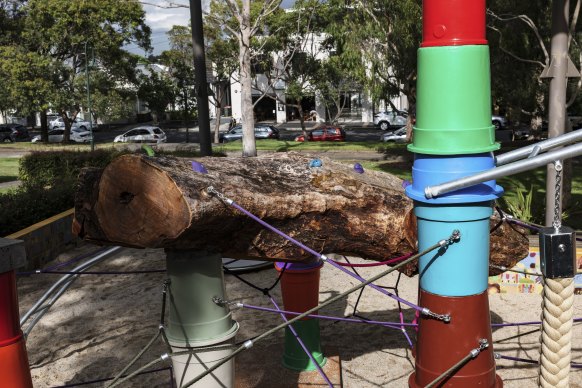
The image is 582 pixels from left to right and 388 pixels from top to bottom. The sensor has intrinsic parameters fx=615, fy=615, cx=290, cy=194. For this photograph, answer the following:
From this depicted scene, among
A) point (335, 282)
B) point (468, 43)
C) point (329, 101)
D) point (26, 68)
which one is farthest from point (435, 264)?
point (329, 101)

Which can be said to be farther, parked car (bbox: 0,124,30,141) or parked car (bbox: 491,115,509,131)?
parked car (bbox: 0,124,30,141)

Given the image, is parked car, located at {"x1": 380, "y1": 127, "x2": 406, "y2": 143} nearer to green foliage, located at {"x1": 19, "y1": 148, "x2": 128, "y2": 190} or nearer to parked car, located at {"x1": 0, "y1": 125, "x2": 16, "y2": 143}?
green foliage, located at {"x1": 19, "y1": 148, "x2": 128, "y2": 190}

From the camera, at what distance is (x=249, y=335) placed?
21.6 ft

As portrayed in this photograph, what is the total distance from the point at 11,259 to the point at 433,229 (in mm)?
1833

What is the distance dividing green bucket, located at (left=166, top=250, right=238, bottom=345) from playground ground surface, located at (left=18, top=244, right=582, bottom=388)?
2197mm

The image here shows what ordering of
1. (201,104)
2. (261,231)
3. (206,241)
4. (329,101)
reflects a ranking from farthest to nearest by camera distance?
(329,101) → (201,104) → (261,231) → (206,241)

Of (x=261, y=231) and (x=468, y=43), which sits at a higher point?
(x=468, y=43)

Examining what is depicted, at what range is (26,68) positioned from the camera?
33.3 meters

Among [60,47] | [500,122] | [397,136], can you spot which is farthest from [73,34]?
[500,122]

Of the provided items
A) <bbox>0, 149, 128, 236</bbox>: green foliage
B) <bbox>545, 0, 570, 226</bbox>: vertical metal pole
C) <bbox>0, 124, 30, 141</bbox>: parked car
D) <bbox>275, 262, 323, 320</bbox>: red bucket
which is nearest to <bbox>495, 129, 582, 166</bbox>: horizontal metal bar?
<bbox>275, 262, 323, 320</bbox>: red bucket

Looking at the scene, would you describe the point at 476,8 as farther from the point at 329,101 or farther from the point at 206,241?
the point at 329,101

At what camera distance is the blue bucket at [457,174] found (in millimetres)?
2146

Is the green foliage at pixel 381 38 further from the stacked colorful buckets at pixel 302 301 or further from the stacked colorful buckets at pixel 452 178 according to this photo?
the stacked colorful buckets at pixel 452 178

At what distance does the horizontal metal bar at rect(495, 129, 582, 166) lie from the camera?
6.50 ft
